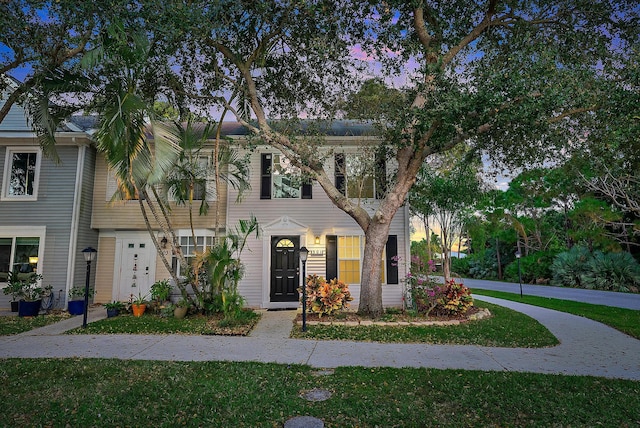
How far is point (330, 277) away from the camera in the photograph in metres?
11.3

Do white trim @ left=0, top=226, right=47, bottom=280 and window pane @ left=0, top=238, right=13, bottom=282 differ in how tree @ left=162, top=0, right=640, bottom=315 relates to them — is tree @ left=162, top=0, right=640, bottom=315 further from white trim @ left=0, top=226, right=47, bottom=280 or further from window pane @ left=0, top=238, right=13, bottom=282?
window pane @ left=0, top=238, right=13, bottom=282

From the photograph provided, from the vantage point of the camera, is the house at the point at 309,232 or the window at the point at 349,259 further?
the window at the point at 349,259

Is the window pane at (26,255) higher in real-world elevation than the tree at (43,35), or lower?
lower

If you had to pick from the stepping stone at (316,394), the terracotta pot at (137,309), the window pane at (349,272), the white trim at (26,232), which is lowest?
the stepping stone at (316,394)

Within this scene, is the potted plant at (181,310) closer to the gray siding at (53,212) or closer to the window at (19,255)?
the gray siding at (53,212)

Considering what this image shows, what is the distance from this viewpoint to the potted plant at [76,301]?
1023cm

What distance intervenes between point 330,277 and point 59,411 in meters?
8.09

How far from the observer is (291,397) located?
13.7ft

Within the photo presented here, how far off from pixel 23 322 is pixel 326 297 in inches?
285

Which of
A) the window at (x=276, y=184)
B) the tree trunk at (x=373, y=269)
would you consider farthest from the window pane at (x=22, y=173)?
the tree trunk at (x=373, y=269)

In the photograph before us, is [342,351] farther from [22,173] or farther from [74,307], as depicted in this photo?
[22,173]

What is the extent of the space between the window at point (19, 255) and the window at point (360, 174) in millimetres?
9136

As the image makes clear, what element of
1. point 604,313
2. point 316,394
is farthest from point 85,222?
point 604,313

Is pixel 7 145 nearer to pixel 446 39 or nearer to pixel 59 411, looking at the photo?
pixel 59 411
